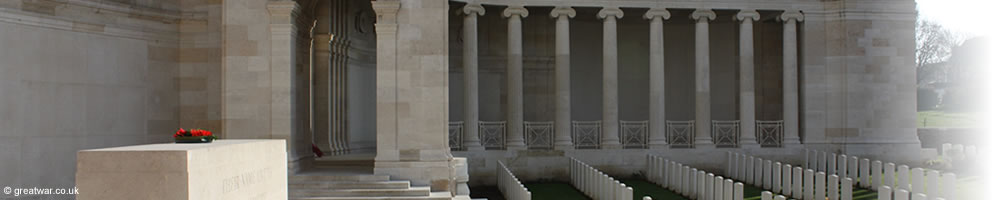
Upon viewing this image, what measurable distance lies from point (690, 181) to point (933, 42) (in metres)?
41.8

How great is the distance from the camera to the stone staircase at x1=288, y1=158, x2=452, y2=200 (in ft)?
56.7

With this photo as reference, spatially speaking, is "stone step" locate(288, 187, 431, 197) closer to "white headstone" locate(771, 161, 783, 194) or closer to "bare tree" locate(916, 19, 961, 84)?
"white headstone" locate(771, 161, 783, 194)

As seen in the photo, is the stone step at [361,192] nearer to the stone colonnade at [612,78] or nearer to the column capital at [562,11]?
the stone colonnade at [612,78]

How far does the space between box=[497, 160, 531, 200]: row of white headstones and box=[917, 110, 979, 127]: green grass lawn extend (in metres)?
33.9

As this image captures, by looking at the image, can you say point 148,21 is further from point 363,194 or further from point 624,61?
point 624,61

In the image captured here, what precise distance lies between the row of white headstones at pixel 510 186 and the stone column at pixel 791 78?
11.4m

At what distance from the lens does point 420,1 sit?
60.7 feet

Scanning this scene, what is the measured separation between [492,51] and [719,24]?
9.91 metres

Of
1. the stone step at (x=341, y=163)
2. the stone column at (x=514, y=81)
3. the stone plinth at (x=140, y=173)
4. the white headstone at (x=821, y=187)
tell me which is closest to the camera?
the stone plinth at (x=140, y=173)

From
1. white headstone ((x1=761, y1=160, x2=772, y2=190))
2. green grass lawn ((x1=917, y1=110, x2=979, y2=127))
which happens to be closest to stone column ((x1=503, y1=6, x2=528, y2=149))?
white headstone ((x1=761, y1=160, x2=772, y2=190))

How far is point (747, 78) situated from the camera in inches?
1086

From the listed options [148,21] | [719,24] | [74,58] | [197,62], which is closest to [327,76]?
[197,62]

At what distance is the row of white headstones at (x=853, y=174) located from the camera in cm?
1747

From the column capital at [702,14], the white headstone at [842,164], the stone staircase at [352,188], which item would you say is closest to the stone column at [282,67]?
the stone staircase at [352,188]
